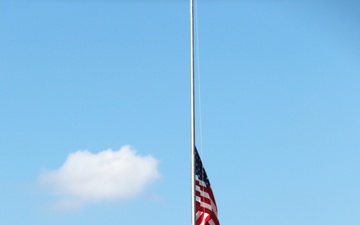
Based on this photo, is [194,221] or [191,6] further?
[191,6]

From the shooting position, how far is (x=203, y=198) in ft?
85.8

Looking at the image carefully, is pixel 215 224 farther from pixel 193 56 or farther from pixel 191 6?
pixel 191 6

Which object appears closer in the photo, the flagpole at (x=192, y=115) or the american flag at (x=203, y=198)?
the flagpole at (x=192, y=115)

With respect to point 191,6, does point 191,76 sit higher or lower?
lower

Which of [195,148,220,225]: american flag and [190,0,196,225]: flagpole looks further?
[195,148,220,225]: american flag

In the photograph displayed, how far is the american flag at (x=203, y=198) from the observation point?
26031mm

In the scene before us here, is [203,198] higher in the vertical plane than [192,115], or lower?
lower

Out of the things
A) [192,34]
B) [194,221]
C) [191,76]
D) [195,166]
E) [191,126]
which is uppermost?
[192,34]

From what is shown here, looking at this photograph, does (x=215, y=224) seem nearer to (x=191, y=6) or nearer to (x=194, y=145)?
(x=194, y=145)

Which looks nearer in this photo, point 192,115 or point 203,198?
point 203,198

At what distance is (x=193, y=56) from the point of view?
27906 mm

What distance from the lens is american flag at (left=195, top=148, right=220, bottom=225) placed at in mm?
26031

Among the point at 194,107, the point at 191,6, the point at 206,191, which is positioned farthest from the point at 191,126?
the point at 191,6

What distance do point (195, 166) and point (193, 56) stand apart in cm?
475
